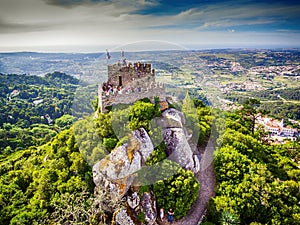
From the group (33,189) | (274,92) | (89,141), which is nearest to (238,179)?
(89,141)

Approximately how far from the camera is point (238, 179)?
20781 millimetres

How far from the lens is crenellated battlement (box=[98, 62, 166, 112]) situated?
21.9 meters

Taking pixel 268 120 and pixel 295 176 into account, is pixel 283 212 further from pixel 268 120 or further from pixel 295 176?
pixel 268 120

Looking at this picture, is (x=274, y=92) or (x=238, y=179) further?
(x=274, y=92)

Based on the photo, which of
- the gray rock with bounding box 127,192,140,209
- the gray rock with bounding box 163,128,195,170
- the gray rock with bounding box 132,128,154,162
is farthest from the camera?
the gray rock with bounding box 163,128,195,170

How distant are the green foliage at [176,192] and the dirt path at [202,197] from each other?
1.03 meters

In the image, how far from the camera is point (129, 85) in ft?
76.0

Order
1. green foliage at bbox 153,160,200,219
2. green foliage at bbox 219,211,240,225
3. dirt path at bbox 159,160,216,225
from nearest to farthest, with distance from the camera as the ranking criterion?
1. green foliage at bbox 219,211,240,225
2. green foliage at bbox 153,160,200,219
3. dirt path at bbox 159,160,216,225

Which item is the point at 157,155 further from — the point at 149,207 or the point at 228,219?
the point at 228,219

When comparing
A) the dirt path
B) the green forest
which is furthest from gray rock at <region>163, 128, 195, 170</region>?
the dirt path

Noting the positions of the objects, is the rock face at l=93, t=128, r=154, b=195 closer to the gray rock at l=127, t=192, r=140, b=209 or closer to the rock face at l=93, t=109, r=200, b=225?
the rock face at l=93, t=109, r=200, b=225

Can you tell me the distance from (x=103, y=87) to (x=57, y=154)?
8.18 meters

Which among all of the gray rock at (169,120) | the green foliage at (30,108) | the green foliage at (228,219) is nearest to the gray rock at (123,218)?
the green foliage at (228,219)

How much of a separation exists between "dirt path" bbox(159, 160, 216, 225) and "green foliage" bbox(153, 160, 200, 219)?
1031 mm
